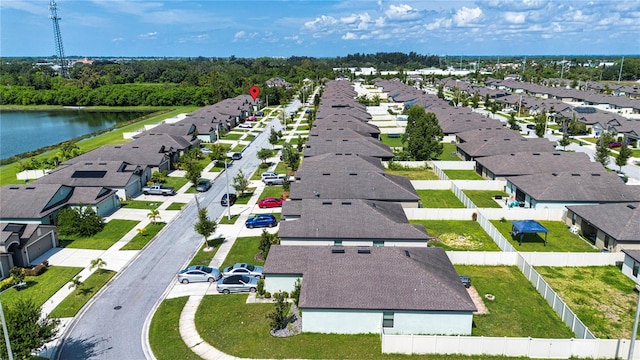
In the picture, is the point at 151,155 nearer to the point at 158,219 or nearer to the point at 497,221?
the point at 158,219

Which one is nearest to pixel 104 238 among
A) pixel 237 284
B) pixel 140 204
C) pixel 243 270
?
pixel 140 204

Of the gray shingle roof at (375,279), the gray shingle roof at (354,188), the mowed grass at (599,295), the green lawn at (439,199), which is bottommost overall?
the mowed grass at (599,295)

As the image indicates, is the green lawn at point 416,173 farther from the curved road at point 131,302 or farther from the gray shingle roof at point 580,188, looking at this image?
the curved road at point 131,302

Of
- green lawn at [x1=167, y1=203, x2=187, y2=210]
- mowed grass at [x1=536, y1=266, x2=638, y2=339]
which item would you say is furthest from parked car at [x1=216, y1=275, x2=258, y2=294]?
mowed grass at [x1=536, y1=266, x2=638, y2=339]

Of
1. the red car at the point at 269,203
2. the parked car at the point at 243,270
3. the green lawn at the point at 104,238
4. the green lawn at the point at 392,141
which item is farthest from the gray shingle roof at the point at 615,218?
the green lawn at the point at 104,238

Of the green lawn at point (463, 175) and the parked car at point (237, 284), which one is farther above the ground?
the green lawn at point (463, 175)

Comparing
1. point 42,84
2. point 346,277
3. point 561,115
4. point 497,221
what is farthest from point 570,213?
point 42,84

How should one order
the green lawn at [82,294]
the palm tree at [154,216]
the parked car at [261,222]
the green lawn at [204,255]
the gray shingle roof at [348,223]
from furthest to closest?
the palm tree at [154,216], the parked car at [261,222], the green lawn at [204,255], the gray shingle roof at [348,223], the green lawn at [82,294]
